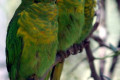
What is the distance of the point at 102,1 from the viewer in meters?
2.40

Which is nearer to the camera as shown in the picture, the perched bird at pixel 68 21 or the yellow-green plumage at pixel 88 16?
the perched bird at pixel 68 21

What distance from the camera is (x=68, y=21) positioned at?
1.77 m

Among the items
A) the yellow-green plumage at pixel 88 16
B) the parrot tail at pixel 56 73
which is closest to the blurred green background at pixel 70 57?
the parrot tail at pixel 56 73

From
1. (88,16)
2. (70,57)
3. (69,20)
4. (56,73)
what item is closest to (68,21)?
(69,20)

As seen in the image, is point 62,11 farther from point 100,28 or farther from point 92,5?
point 100,28

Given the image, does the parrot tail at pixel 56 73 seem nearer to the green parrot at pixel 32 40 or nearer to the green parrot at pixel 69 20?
the green parrot at pixel 69 20

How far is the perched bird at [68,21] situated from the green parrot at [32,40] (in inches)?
5.2

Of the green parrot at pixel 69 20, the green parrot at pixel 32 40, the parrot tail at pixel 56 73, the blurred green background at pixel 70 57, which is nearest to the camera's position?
the green parrot at pixel 32 40

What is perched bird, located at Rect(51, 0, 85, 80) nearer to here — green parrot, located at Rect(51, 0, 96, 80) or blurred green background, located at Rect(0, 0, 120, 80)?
green parrot, located at Rect(51, 0, 96, 80)

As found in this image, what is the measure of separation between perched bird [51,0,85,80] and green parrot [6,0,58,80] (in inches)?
5.2

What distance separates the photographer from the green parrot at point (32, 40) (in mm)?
1529

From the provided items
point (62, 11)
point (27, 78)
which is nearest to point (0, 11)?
point (62, 11)

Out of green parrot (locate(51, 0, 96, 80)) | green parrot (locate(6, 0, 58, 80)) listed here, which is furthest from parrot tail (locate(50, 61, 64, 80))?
green parrot (locate(6, 0, 58, 80))

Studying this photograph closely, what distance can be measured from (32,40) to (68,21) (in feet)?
A: 1.13
